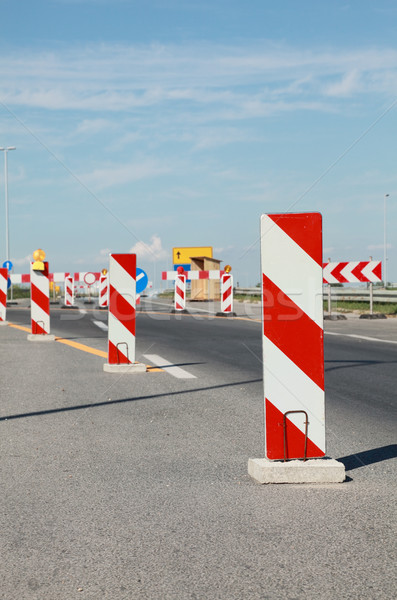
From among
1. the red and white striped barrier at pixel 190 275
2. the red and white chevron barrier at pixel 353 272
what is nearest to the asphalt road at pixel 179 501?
the red and white chevron barrier at pixel 353 272

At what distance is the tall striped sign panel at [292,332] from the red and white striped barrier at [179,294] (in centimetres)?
2108

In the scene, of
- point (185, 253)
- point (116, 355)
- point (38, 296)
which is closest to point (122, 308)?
point (116, 355)

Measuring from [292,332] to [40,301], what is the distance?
942cm

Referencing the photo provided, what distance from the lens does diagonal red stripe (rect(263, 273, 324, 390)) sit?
410 cm

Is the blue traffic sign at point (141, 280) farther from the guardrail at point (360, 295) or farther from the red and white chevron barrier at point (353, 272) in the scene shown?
the guardrail at point (360, 295)

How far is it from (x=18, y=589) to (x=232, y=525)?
1079 millimetres

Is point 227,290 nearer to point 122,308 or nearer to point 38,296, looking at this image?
point 38,296

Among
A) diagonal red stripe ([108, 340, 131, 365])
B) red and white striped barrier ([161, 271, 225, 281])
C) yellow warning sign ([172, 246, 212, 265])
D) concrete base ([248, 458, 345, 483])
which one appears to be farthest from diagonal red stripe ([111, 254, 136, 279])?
yellow warning sign ([172, 246, 212, 265])

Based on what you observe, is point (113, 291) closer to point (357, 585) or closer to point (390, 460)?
point (390, 460)

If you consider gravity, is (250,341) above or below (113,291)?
below

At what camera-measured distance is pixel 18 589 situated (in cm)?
261

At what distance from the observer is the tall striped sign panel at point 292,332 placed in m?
4.09

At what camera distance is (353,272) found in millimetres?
20688

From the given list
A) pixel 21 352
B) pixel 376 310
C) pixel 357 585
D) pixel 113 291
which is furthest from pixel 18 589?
pixel 376 310
